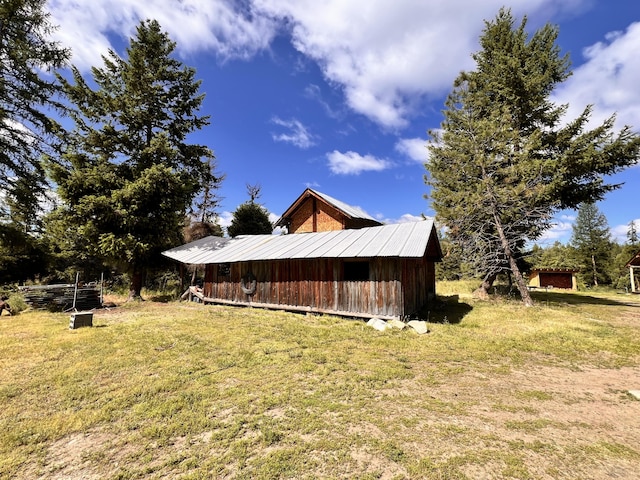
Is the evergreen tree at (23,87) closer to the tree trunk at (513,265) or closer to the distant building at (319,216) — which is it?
the distant building at (319,216)

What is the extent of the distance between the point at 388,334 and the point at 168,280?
25896 mm

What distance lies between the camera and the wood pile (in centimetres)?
1441

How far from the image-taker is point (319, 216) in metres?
22.3

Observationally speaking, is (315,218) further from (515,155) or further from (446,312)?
(515,155)

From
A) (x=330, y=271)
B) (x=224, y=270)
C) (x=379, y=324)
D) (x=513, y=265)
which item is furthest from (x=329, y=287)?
(x=513, y=265)

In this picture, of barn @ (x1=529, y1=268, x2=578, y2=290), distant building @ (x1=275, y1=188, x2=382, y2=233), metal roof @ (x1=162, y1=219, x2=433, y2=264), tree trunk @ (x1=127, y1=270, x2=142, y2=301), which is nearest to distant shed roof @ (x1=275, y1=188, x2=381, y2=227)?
distant building @ (x1=275, y1=188, x2=382, y2=233)

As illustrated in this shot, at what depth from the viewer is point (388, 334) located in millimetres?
10008

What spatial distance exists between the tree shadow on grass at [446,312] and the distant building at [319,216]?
26.5 feet

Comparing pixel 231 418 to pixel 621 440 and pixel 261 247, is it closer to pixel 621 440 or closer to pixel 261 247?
pixel 621 440

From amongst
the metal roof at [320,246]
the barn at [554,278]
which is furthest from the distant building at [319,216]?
the barn at [554,278]

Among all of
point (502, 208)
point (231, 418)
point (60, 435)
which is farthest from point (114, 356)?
point (502, 208)

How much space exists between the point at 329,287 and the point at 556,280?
37.6 metres

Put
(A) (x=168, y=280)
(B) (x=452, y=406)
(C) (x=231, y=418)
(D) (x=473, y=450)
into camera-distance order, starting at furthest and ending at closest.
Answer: (A) (x=168, y=280) < (B) (x=452, y=406) < (C) (x=231, y=418) < (D) (x=473, y=450)

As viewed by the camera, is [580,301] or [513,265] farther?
[580,301]
